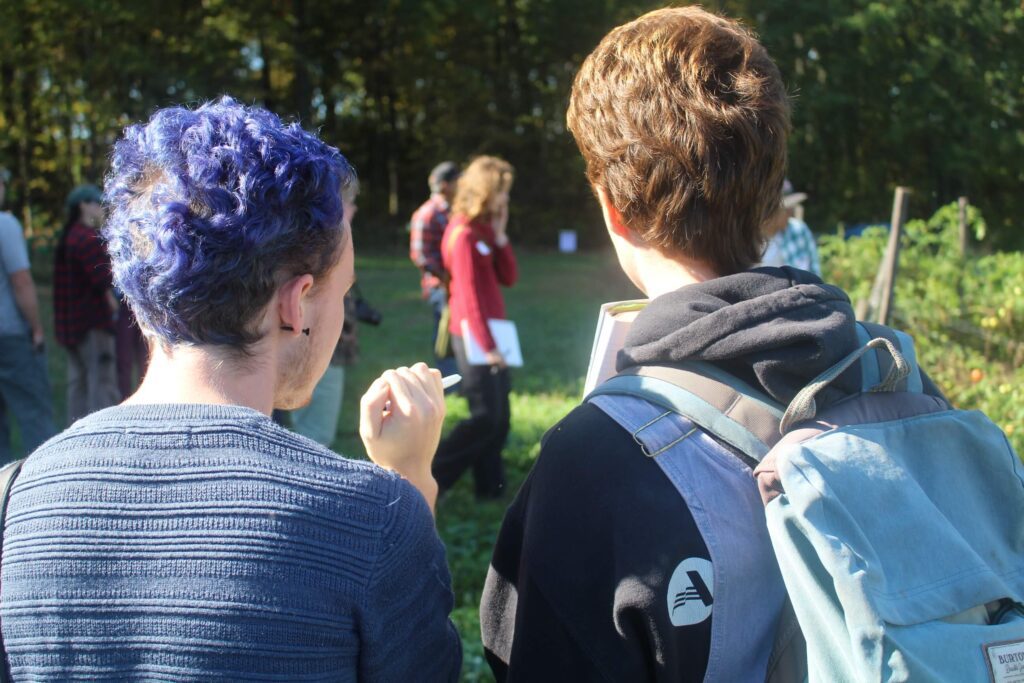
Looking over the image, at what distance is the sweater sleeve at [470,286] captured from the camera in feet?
16.8

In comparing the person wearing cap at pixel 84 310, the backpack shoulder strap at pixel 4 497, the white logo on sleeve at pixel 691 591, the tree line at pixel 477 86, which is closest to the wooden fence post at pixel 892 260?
the white logo on sleeve at pixel 691 591

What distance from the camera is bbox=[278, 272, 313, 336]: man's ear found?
1.32 m

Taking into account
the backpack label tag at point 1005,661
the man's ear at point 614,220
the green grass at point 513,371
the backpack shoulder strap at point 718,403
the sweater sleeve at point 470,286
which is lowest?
the green grass at point 513,371

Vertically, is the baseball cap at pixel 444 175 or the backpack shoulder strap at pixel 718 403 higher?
the backpack shoulder strap at pixel 718 403

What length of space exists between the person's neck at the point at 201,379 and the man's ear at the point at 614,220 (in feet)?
1.89

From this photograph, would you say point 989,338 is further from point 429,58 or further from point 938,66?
point 429,58

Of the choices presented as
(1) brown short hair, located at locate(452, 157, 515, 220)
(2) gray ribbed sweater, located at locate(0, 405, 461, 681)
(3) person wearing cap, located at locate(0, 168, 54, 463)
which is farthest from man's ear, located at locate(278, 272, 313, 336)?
(3) person wearing cap, located at locate(0, 168, 54, 463)

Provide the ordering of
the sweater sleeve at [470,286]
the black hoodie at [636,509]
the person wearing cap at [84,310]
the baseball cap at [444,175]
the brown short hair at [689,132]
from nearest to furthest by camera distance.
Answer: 1. the black hoodie at [636,509]
2. the brown short hair at [689,132]
3. the sweater sleeve at [470,286]
4. the person wearing cap at [84,310]
5. the baseball cap at [444,175]

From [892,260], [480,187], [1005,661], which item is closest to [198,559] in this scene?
[1005,661]

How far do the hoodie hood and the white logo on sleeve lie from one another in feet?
0.84

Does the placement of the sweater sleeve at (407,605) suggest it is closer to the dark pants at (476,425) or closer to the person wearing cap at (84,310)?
the dark pants at (476,425)

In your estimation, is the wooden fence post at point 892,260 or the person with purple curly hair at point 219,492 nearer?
the person with purple curly hair at point 219,492

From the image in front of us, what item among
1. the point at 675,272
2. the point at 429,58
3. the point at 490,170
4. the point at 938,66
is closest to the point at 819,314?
the point at 675,272

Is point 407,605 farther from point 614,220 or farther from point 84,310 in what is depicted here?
point 84,310
